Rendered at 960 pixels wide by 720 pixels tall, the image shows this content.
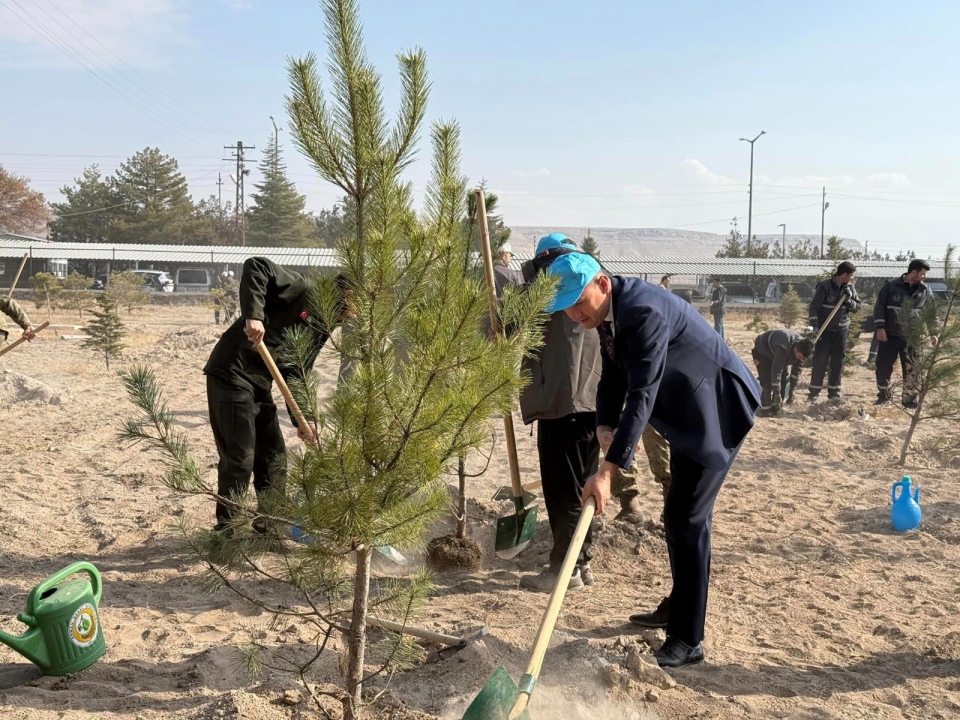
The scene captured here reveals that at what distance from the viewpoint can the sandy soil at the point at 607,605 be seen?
3.10 metres

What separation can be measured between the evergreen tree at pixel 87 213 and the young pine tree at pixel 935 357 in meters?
54.4

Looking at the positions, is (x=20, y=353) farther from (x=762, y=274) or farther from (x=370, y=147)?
(x=762, y=274)

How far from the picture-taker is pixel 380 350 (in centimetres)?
232

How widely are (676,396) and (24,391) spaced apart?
26.7 ft

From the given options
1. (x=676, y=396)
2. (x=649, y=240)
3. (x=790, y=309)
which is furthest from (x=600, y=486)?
(x=649, y=240)

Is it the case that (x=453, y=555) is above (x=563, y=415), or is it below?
below

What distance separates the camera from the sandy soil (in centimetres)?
310

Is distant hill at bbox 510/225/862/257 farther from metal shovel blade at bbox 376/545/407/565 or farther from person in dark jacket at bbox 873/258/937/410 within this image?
metal shovel blade at bbox 376/545/407/565

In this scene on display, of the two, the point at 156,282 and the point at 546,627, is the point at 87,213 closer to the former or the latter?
the point at 156,282

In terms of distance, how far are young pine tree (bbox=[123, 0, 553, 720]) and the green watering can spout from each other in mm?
1073

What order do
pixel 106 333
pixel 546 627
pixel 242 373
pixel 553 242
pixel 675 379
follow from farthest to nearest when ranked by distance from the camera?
1. pixel 106 333
2. pixel 242 373
3. pixel 553 242
4. pixel 675 379
5. pixel 546 627

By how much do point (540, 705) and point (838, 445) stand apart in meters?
5.84

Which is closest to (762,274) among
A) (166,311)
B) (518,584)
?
(166,311)

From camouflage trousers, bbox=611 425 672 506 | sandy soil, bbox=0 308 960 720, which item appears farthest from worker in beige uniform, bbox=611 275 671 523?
sandy soil, bbox=0 308 960 720
